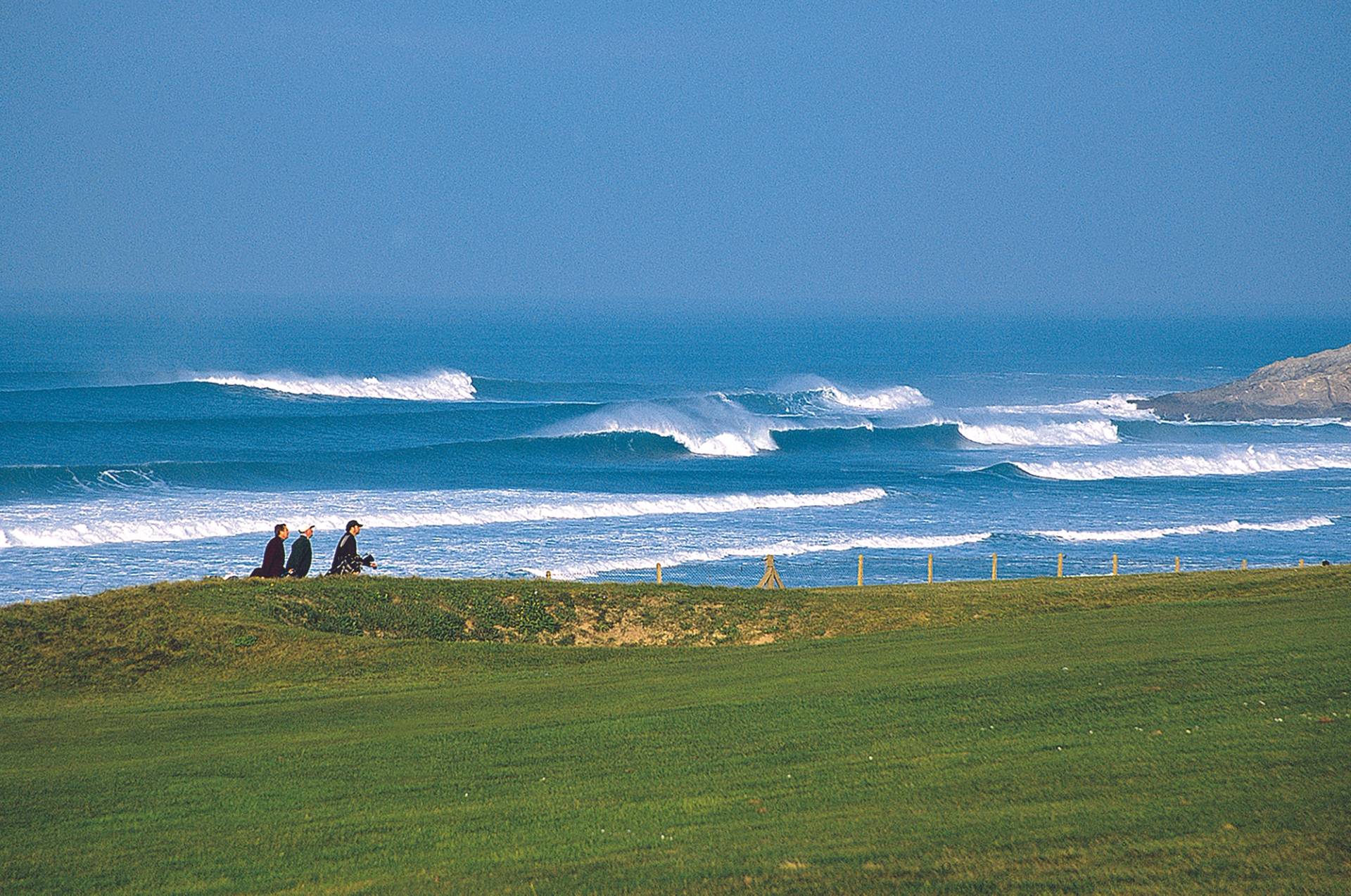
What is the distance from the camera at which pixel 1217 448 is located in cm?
6262

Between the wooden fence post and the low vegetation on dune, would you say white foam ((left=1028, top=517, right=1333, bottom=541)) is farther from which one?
the wooden fence post

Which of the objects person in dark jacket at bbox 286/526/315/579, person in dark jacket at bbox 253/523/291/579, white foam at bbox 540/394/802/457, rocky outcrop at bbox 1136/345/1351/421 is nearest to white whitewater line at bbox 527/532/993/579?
person in dark jacket at bbox 286/526/315/579

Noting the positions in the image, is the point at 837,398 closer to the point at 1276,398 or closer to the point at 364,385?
the point at 1276,398

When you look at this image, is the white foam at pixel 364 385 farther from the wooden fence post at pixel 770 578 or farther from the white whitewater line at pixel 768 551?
the wooden fence post at pixel 770 578

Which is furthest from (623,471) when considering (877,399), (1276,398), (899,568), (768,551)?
(1276,398)

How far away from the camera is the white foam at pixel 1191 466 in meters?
56.7

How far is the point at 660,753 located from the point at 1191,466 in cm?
5338

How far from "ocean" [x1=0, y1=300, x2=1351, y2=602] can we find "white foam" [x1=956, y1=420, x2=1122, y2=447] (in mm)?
275

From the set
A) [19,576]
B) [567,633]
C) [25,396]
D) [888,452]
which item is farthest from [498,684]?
[25,396]

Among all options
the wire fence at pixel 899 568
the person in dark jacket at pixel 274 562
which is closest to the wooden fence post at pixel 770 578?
the wire fence at pixel 899 568

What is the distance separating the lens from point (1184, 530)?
41.4 metres

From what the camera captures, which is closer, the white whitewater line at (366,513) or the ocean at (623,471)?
the ocean at (623,471)

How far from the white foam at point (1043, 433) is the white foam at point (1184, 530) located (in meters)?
25.6

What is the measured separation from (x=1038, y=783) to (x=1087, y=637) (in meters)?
6.53
